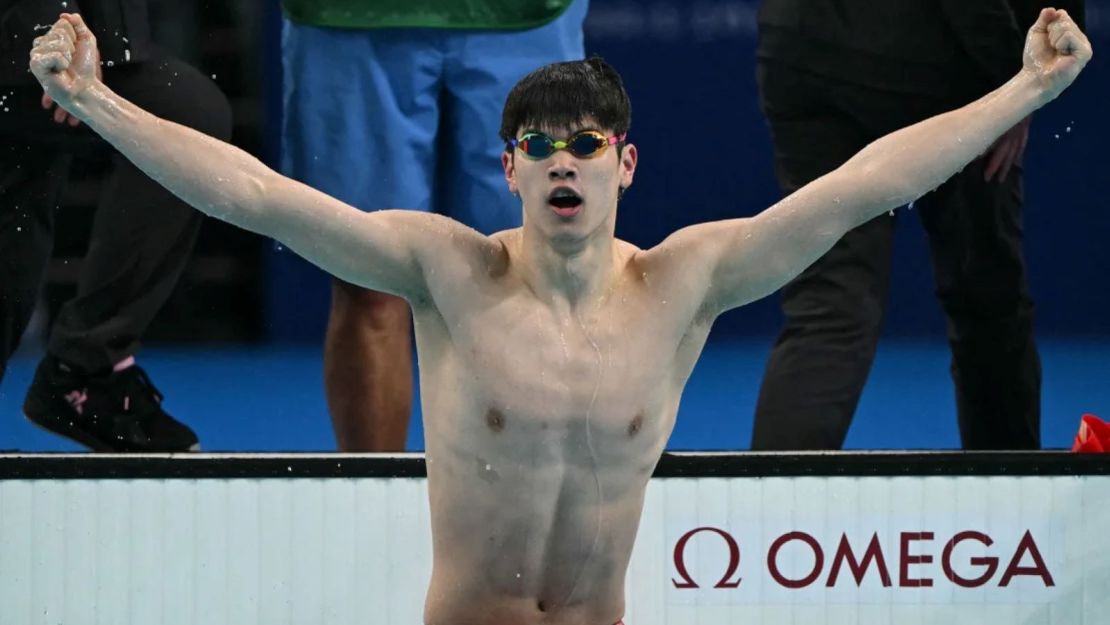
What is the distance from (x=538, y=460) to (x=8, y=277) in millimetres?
2001

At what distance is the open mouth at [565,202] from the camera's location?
9.39ft

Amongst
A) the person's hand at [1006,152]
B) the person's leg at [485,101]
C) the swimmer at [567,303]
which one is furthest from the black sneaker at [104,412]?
the person's hand at [1006,152]

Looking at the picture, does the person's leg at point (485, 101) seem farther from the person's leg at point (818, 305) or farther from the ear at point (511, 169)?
the ear at point (511, 169)

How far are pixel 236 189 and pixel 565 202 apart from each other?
0.52 metres

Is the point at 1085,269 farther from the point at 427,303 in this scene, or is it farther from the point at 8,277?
the point at 8,277

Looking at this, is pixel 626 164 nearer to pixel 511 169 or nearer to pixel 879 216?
pixel 511 169

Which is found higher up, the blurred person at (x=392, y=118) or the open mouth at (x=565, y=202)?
the blurred person at (x=392, y=118)

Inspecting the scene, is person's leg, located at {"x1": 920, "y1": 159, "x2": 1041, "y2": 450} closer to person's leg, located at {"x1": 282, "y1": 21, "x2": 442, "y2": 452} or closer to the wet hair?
person's leg, located at {"x1": 282, "y1": 21, "x2": 442, "y2": 452}

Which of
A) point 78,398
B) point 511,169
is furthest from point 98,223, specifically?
point 511,169

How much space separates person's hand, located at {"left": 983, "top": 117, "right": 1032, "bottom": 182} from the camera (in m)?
4.45

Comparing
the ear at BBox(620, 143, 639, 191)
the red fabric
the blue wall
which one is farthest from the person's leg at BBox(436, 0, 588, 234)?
the red fabric

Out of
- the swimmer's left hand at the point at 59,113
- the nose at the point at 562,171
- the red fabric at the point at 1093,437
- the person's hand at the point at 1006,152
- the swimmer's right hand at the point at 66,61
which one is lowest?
the red fabric at the point at 1093,437

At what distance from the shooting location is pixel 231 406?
486cm

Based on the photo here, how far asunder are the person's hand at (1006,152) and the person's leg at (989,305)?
40mm
